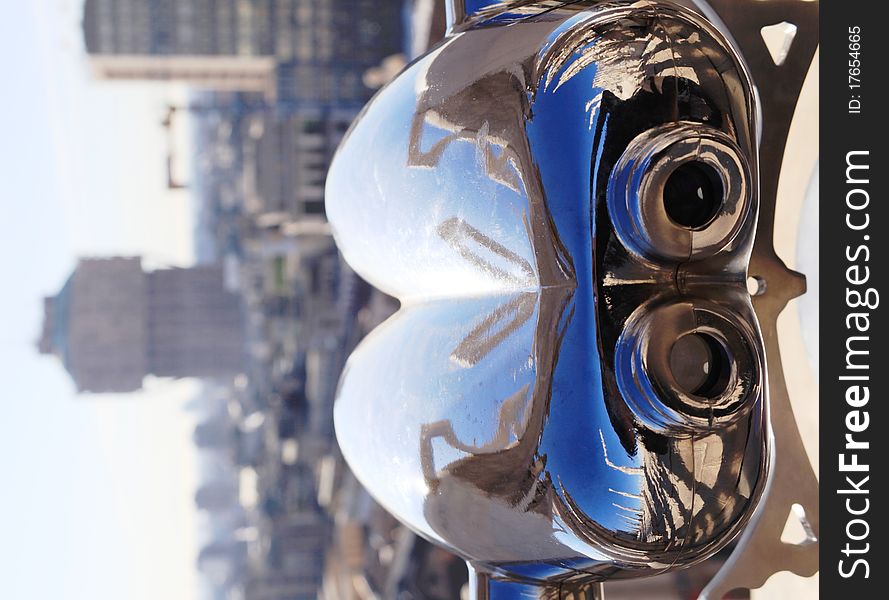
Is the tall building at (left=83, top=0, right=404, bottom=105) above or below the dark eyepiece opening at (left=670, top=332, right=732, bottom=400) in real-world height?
above

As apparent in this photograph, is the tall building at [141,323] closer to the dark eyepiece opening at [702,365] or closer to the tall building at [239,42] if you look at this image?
the tall building at [239,42]

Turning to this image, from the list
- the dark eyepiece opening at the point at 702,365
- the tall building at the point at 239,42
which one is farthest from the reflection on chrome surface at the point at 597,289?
the tall building at the point at 239,42

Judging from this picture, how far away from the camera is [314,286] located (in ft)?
13.0

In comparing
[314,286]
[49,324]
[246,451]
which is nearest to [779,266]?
[314,286]

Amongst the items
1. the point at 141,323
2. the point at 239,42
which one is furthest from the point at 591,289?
the point at 141,323

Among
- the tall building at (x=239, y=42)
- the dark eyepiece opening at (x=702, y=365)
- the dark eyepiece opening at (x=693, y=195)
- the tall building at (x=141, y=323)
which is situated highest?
the tall building at (x=239, y=42)

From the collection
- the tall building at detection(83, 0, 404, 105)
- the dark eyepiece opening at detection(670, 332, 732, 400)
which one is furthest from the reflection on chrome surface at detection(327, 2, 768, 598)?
the tall building at detection(83, 0, 404, 105)

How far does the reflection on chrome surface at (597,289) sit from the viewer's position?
30 centimetres

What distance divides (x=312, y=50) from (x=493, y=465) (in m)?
4.57

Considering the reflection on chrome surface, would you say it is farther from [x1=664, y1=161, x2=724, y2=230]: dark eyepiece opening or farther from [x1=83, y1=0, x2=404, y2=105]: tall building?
[x1=83, y1=0, x2=404, y2=105]: tall building

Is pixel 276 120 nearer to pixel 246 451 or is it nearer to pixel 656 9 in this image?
pixel 246 451

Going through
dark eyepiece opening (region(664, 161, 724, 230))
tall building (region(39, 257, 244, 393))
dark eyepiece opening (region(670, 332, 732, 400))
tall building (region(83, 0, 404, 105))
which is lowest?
tall building (region(39, 257, 244, 393))

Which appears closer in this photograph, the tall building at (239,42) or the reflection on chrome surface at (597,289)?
the reflection on chrome surface at (597,289)

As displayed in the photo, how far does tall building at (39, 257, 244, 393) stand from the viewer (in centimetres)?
413
